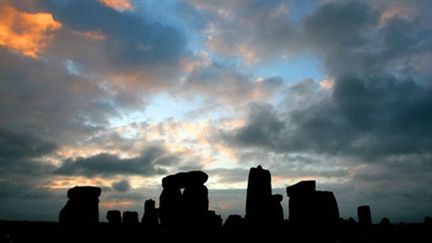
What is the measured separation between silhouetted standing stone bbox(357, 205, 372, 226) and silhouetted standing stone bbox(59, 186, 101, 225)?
16.9 m

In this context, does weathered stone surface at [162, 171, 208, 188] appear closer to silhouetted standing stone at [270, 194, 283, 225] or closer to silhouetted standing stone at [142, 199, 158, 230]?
silhouetted standing stone at [270, 194, 283, 225]

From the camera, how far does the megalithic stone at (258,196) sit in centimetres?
1781

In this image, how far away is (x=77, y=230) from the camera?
18.7 metres

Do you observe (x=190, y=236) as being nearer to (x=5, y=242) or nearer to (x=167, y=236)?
(x=167, y=236)

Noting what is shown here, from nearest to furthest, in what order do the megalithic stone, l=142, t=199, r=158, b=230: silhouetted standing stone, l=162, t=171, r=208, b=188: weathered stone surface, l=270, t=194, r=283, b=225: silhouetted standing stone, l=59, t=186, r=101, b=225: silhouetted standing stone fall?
the megalithic stone
l=270, t=194, r=283, b=225: silhouetted standing stone
l=59, t=186, r=101, b=225: silhouetted standing stone
l=162, t=171, r=208, b=188: weathered stone surface
l=142, t=199, r=158, b=230: silhouetted standing stone

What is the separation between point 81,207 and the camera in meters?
19.3

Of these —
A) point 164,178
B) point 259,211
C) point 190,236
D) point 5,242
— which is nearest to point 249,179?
point 259,211

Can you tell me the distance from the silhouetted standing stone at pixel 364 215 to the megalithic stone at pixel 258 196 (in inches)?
424

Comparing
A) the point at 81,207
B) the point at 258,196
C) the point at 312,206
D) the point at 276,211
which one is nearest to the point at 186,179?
the point at 258,196

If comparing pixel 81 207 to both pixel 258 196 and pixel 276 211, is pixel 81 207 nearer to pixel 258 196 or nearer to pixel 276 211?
pixel 258 196

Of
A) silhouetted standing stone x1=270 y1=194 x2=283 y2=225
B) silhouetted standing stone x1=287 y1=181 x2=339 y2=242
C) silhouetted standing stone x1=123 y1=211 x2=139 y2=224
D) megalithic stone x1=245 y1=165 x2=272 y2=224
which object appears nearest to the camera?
silhouetted standing stone x1=287 y1=181 x2=339 y2=242

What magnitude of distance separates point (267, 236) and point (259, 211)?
1.23 m

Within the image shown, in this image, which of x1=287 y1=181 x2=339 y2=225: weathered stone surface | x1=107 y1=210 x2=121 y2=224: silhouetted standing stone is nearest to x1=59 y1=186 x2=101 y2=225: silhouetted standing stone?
x1=107 y1=210 x2=121 y2=224: silhouetted standing stone

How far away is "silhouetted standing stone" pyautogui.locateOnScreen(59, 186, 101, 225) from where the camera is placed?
1911 cm
